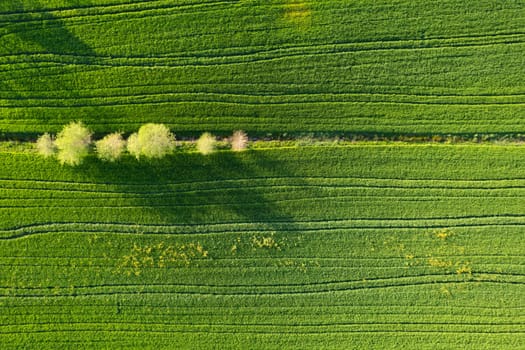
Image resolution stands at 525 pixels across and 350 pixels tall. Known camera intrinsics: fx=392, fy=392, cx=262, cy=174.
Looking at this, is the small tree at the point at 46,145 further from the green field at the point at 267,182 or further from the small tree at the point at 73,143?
the green field at the point at 267,182

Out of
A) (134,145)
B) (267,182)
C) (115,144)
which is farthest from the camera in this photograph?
(267,182)

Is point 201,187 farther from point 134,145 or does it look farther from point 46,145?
point 46,145

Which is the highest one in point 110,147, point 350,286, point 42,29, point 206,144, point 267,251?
point 42,29

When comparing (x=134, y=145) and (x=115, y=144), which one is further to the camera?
(x=115, y=144)

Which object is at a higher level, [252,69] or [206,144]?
[252,69]

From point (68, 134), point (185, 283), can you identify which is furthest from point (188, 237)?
point (68, 134)

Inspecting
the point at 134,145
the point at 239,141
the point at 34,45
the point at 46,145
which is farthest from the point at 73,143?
the point at 239,141

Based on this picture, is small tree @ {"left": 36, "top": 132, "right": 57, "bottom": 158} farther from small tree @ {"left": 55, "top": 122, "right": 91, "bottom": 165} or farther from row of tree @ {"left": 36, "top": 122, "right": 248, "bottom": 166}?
small tree @ {"left": 55, "top": 122, "right": 91, "bottom": 165}

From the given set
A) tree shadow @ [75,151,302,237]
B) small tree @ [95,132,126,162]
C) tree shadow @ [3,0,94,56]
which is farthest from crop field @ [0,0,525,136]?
tree shadow @ [75,151,302,237]
